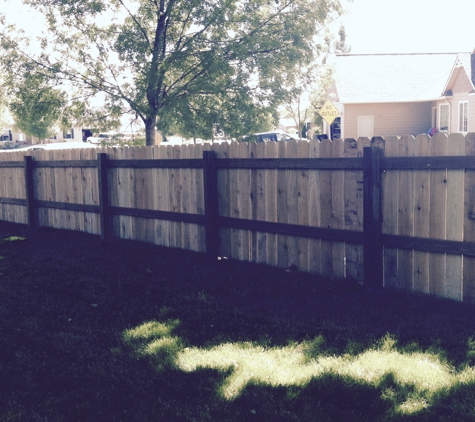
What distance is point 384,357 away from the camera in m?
4.25

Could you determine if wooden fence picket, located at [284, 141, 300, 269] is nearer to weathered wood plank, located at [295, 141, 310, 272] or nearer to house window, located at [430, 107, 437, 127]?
weathered wood plank, located at [295, 141, 310, 272]

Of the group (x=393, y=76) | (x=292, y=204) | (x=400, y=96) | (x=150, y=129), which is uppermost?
(x=393, y=76)

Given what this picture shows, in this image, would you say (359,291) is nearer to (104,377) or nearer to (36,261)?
(104,377)

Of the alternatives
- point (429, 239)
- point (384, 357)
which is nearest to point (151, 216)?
point (429, 239)

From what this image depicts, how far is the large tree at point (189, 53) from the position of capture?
10.8 metres

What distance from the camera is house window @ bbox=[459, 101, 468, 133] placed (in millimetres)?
28328

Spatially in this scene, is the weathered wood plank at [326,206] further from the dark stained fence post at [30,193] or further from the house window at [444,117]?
the house window at [444,117]

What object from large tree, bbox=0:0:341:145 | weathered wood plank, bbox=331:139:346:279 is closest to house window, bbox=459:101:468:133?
large tree, bbox=0:0:341:145

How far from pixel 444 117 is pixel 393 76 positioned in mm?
4208

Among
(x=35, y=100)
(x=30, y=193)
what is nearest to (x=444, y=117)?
(x=35, y=100)

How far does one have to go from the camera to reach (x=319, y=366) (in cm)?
415

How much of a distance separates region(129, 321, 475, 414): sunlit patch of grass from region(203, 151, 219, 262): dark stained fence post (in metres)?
2.91

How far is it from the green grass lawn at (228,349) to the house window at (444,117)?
84.6 ft

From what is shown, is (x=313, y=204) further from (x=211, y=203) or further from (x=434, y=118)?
(x=434, y=118)
